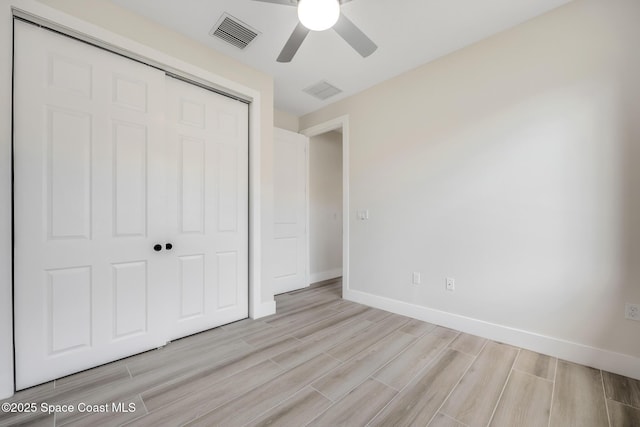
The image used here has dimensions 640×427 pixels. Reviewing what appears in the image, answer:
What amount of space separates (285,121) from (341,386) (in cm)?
363

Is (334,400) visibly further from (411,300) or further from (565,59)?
(565,59)

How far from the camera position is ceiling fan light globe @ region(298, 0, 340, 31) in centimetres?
149

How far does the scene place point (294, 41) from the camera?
1.88m

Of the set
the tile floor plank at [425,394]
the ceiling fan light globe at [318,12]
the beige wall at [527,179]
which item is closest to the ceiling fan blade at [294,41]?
the ceiling fan light globe at [318,12]

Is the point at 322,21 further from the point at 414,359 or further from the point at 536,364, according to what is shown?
the point at 536,364

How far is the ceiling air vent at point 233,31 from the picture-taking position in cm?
218

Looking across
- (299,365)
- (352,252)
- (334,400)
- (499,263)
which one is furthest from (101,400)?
(499,263)

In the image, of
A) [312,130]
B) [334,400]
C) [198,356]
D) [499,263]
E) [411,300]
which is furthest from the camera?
[312,130]

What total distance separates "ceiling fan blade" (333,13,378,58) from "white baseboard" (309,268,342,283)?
334 cm

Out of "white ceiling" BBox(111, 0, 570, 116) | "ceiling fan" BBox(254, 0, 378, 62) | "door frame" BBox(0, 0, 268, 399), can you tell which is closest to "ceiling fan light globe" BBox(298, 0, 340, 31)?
"ceiling fan" BBox(254, 0, 378, 62)

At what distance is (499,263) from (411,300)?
3.18 ft

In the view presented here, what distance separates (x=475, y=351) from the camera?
2150 millimetres

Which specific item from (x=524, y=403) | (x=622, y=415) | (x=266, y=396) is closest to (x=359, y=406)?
(x=266, y=396)

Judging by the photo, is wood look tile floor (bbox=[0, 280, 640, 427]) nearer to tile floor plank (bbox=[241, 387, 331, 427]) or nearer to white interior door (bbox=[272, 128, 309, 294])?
tile floor plank (bbox=[241, 387, 331, 427])
